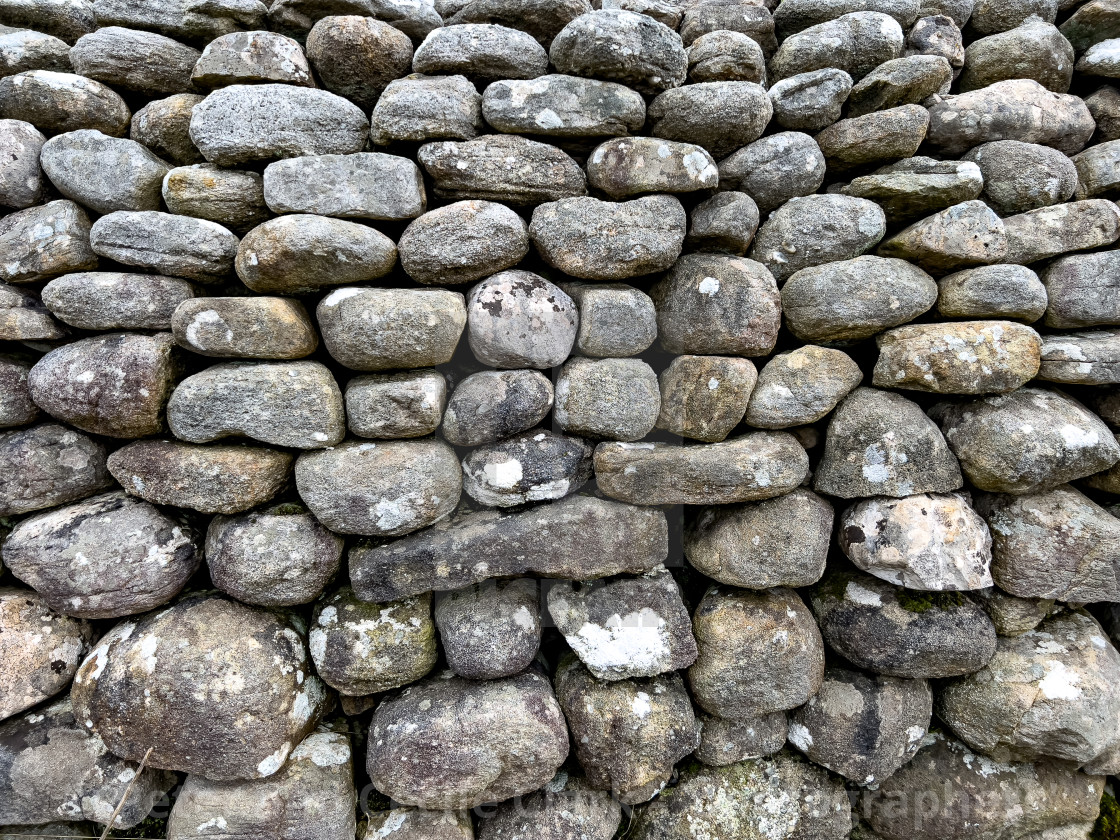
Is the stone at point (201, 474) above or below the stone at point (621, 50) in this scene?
below

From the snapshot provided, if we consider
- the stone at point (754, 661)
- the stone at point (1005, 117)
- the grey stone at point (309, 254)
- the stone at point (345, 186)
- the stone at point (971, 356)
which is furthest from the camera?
the stone at point (1005, 117)

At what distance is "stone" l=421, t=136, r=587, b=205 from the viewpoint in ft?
6.67

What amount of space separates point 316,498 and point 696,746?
73.6 inches

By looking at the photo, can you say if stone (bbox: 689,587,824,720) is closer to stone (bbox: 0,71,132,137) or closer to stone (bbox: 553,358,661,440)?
stone (bbox: 553,358,661,440)

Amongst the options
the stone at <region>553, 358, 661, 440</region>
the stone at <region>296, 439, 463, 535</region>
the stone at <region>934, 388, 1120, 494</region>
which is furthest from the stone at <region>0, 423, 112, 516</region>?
the stone at <region>934, 388, 1120, 494</region>

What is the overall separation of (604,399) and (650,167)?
3.17 feet

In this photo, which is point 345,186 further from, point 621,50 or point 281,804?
point 281,804

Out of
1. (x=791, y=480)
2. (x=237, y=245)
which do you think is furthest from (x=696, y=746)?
(x=237, y=245)

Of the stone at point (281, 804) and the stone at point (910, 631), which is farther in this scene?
Answer: the stone at point (910, 631)

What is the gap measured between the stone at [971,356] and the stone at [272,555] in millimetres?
2472

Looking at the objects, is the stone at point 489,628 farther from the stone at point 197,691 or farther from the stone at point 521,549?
the stone at point 197,691

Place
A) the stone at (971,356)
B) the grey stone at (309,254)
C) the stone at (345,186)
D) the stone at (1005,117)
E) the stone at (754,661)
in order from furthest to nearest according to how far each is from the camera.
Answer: the stone at (1005,117)
the stone at (754,661)
the stone at (971,356)
the stone at (345,186)
the grey stone at (309,254)

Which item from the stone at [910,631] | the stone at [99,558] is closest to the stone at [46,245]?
the stone at [99,558]

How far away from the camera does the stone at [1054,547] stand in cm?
218
